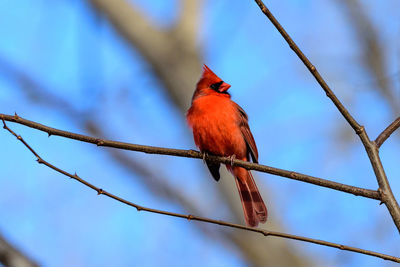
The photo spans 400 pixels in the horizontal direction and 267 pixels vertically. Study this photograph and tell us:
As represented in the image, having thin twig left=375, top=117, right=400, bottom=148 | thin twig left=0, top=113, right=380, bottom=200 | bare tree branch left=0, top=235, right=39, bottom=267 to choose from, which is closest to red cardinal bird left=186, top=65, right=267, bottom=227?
thin twig left=0, top=113, right=380, bottom=200

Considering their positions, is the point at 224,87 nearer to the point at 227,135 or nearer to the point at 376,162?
the point at 227,135

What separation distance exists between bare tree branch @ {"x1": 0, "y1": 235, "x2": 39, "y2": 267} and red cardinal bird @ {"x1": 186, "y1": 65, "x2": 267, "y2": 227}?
1344 millimetres

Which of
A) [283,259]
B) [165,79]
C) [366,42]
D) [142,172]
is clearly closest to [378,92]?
[366,42]

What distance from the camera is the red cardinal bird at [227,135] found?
157 inches

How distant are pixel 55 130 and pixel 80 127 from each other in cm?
477

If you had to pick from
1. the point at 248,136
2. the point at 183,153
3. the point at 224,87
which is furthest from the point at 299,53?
the point at 224,87

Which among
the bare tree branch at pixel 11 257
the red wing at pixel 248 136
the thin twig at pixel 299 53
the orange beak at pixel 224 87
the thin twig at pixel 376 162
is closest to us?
the thin twig at pixel 376 162

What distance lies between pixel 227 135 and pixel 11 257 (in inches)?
61.5

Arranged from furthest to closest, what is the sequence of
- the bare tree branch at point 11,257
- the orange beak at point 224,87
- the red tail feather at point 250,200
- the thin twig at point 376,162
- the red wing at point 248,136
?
the orange beak at point 224,87 < the red wing at point 248,136 < the red tail feather at point 250,200 < the bare tree branch at point 11,257 < the thin twig at point 376,162

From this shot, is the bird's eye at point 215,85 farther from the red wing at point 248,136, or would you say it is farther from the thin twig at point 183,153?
the thin twig at point 183,153

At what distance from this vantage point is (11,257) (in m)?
3.20

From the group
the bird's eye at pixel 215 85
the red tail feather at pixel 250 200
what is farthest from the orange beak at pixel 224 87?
the red tail feather at pixel 250 200

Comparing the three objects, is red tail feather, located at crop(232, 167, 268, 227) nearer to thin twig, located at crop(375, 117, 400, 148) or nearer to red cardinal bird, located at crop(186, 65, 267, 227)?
red cardinal bird, located at crop(186, 65, 267, 227)

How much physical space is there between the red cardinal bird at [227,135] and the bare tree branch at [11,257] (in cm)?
134
